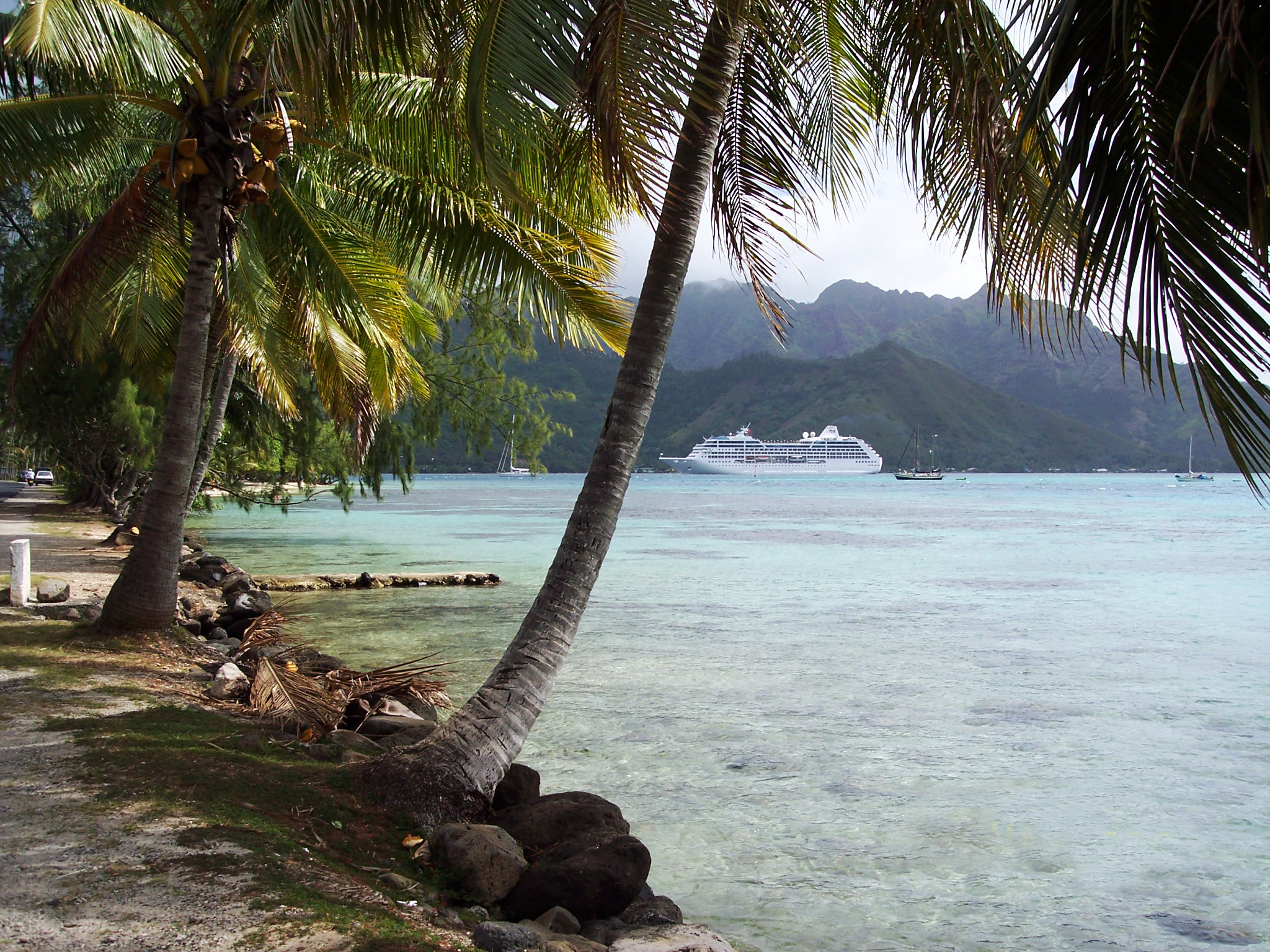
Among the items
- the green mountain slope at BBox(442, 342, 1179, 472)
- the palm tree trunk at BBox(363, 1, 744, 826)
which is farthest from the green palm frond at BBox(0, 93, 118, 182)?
the green mountain slope at BBox(442, 342, 1179, 472)

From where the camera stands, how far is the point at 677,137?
14.7ft

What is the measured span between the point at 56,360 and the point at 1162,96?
19329mm

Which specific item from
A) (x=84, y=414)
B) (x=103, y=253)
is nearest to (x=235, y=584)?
(x=84, y=414)

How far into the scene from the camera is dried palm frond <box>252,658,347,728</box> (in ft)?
20.3

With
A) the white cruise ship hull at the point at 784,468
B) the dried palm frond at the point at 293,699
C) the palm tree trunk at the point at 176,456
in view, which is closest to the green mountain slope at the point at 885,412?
the white cruise ship hull at the point at 784,468

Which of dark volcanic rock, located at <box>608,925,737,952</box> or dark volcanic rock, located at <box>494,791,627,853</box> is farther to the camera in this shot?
dark volcanic rock, located at <box>494,791,627,853</box>

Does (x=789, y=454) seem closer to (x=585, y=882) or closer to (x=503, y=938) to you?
(x=585, y=882)

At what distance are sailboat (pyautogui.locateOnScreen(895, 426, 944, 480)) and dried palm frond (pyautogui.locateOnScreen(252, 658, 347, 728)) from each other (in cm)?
11753

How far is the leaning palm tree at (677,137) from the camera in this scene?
4066 mm

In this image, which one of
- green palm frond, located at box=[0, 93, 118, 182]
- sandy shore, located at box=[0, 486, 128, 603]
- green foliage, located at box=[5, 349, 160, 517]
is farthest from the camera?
green foliage, located at box=[5, 349, 160, 517]

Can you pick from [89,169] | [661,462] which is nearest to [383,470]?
[89,169]

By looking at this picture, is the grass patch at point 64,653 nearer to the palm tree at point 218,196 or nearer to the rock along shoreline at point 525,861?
the palm tree at point 218,196

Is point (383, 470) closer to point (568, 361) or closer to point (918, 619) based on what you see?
point (918, 619)

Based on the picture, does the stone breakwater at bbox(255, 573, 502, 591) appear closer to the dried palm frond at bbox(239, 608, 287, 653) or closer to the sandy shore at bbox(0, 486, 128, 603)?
the sandy shore at bbox(0, 486, 128, 603)
